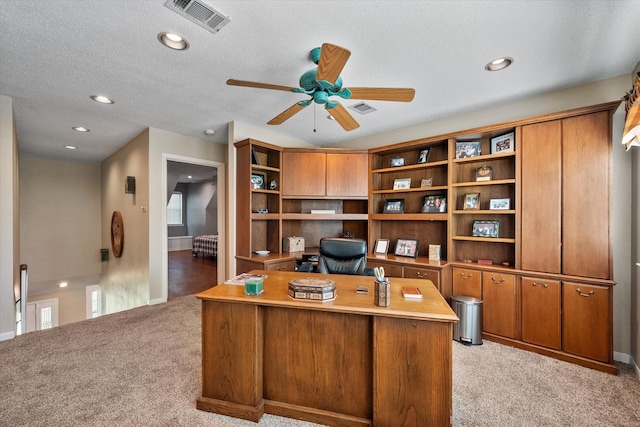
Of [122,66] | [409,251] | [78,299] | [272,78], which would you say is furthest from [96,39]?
[78,299]

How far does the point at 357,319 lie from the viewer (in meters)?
1.70

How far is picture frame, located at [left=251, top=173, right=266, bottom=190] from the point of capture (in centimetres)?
385

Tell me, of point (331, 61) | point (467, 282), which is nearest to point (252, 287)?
point (331, 61)

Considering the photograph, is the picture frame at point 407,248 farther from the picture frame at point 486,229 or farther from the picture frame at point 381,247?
the picture frame at point 486,229

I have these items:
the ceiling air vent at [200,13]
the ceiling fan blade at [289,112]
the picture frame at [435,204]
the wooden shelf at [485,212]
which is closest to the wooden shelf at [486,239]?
the wooden shelf at [485,212]

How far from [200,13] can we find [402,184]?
3.03 meters

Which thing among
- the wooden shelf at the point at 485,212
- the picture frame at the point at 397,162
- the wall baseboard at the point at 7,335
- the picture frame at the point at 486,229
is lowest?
the wall baseboard at the point at 7,335

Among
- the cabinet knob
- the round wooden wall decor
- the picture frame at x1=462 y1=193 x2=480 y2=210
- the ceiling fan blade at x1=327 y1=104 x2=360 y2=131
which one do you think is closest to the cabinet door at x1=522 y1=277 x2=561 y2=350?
the cabinet knob

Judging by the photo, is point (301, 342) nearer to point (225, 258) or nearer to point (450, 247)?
point (450, 247)

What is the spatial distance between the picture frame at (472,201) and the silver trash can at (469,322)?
1.07 m

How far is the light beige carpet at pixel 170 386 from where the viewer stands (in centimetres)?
180

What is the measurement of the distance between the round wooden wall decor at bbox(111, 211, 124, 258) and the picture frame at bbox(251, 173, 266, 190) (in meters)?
3.04

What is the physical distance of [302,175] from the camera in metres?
4.09

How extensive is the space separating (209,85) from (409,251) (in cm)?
308
